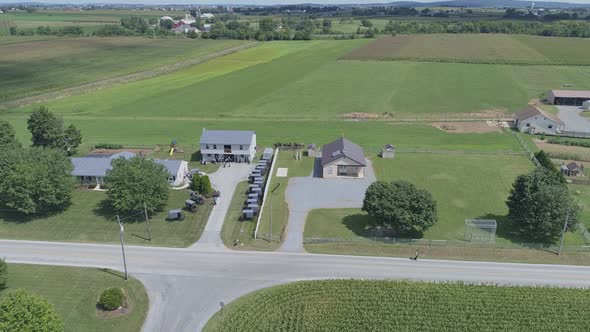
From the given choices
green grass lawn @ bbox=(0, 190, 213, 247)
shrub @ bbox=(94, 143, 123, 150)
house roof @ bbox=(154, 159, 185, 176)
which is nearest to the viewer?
green grass lawn @ bbox=(0, 190, 213, 247)

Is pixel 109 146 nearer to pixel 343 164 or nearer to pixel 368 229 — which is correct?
pixel 343 164

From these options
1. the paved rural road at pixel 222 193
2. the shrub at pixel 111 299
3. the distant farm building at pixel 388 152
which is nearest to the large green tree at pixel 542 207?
the distant farm building at pixel 388 152

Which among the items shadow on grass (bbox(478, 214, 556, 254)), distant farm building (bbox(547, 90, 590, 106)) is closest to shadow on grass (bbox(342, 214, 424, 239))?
shadow on grass (bbox(478, 214, 556, 254))

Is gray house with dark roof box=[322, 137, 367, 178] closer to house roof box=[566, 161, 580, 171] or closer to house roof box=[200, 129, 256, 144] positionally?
house roof box=[200, 129, 256, 144]

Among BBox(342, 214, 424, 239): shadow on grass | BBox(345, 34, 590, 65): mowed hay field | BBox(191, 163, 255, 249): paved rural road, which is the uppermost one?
BBox(345, 34, 590, 65): mowed hay field

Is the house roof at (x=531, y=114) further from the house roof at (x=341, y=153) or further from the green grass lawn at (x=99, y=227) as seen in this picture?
the green grass lawn at (x=99, y=227)

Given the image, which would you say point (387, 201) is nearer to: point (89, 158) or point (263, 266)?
point (263, 266)
